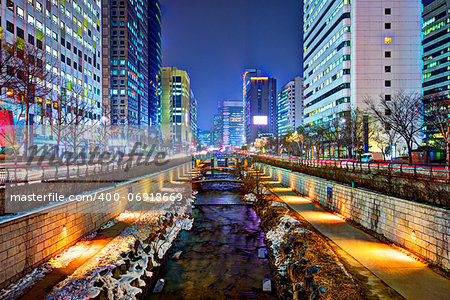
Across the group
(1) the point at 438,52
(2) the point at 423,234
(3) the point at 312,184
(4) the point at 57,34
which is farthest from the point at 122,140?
(1) the point at 438,52

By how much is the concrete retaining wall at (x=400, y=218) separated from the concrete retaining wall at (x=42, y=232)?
59.7 feet

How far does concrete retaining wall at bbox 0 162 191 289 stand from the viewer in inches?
435

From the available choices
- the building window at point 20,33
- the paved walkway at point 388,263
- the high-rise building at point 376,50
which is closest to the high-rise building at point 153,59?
the building window at point 20,33

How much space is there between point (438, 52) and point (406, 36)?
42316mm

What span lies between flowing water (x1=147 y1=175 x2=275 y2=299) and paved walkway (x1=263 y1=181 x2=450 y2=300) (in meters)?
4.76

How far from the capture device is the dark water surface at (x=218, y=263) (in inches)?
537

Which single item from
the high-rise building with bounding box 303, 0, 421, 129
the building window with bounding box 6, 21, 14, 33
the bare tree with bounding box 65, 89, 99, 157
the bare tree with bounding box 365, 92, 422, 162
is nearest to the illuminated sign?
the high-rise building with bounding box 303, 0, 421, 129

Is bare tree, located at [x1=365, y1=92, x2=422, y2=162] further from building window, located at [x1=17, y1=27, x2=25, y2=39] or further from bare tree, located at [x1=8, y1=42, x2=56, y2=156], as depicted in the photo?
building window, located at [x1=17, y1=27, x2=25, y2=39]

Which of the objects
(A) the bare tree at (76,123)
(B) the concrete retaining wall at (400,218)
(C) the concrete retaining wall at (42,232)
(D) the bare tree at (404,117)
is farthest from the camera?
(A) the bare tree at (76,123)

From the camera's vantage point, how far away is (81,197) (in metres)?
17.8

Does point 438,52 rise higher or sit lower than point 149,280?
higher

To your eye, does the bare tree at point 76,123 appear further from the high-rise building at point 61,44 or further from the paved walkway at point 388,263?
the paved walkway at point 388,263

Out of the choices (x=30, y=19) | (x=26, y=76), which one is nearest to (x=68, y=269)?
(x=26, y=76)

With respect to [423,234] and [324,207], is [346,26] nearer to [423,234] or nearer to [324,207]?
[324,207]
